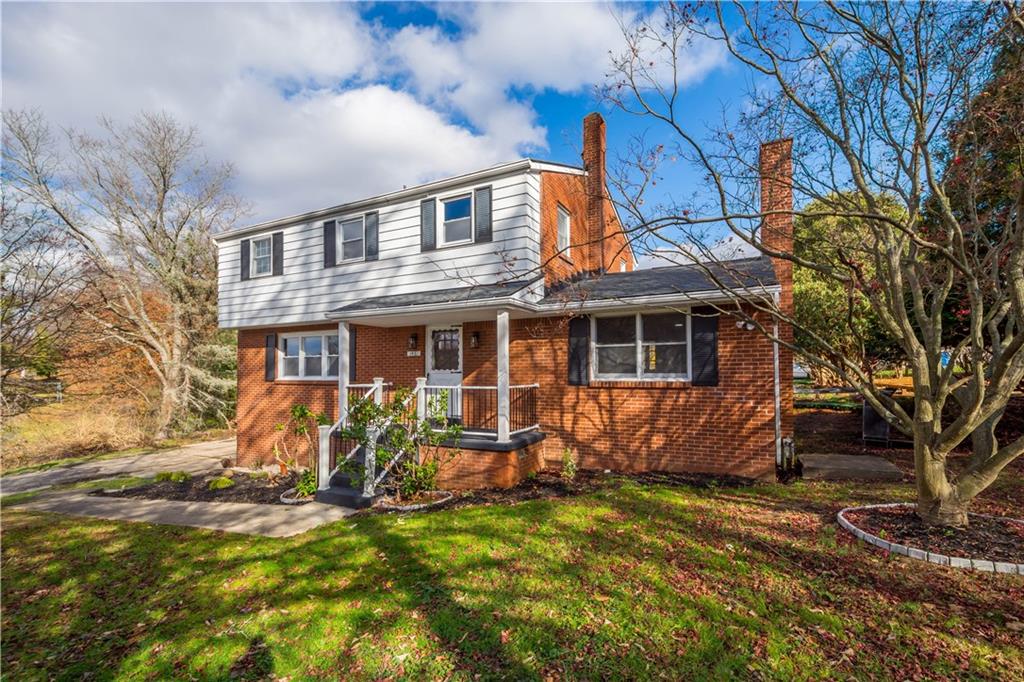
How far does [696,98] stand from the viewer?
6707 millimetres

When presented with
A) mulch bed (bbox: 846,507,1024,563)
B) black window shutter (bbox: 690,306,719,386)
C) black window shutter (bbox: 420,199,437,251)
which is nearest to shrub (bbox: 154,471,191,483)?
black window shutter (bbox: 420,199,437,251)

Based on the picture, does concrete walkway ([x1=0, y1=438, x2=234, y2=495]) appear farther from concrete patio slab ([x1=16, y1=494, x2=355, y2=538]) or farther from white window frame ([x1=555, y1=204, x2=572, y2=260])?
white window frame ([x1=555, y1=204, x2=572, y2=260])

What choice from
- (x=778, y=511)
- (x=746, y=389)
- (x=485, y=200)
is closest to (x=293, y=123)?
(x=485, y=200)

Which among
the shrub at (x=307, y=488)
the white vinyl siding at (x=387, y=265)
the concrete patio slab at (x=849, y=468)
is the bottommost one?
the shrub at (x=307, y=488)

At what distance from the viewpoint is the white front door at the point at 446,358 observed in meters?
10.4

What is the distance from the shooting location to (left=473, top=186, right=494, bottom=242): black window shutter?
931 cm

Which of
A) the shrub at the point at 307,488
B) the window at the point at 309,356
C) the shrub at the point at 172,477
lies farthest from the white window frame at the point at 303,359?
the shrub at the point at 307,488

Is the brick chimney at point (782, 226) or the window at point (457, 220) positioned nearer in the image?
the brick chimney at point (782, 226)

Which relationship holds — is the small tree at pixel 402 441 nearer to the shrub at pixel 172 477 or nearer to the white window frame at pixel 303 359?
the white window frame at pixel 303 359

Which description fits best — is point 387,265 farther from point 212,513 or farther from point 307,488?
point 212,513

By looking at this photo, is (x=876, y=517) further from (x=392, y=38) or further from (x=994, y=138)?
(x=392, y=38)

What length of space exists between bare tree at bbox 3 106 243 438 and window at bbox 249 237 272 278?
25.6 ft

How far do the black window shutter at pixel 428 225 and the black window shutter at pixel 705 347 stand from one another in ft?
17.7

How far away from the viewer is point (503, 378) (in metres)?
8.34
